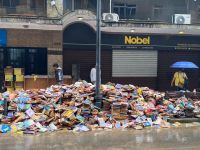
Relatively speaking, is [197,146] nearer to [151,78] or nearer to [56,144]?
[56,144]

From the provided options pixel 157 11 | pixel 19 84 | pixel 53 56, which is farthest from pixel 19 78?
pixel 157 11

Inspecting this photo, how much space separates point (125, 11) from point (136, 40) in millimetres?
3003

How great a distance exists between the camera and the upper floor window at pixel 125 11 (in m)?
28.6

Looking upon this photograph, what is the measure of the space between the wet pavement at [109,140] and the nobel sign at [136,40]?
43.1ft

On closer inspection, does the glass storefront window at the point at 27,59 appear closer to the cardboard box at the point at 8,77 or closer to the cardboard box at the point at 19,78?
the cardboard box at the point at 8,77

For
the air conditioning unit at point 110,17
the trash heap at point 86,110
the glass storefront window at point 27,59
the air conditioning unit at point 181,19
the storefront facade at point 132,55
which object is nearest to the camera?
the trash heap at point 86,110

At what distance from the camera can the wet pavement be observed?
11641 millimetres

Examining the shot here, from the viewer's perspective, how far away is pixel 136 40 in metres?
27.0

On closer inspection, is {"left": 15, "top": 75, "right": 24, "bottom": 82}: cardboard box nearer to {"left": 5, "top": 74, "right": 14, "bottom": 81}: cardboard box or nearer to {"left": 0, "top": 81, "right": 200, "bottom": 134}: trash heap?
{"left": 5, "top": 74, "right": 14, "bottom": 81}: cardboard box

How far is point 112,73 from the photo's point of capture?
27.1 meters

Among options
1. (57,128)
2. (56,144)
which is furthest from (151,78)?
(56,144)

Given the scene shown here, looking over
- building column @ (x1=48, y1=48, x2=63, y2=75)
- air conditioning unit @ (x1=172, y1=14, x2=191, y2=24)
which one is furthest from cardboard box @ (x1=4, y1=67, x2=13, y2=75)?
air conditioning unit @ (x1=172, y1=14, x2=191, y2=24)

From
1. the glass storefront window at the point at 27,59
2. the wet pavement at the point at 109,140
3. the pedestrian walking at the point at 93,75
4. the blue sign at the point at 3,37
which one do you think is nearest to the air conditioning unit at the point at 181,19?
the pedestrian walking at the point at 93,75

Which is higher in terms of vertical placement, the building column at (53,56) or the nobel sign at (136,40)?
the nobel sign at (136,40)
